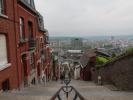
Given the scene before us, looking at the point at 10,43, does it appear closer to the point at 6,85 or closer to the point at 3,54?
the point at 3,54

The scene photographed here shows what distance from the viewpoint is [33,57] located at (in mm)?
27000

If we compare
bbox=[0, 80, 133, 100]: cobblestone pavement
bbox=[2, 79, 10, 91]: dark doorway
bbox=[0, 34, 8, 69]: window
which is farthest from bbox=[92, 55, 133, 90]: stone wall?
bbox=[0, 34, 8, 69]: window

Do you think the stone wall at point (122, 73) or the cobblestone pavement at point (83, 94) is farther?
the stone wall at point (122, 73)

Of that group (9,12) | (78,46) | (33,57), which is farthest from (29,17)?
(78,46)

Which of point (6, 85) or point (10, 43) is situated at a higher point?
point (10, 43)

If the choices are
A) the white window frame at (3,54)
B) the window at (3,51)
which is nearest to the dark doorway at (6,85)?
the white window frame at (3,54)

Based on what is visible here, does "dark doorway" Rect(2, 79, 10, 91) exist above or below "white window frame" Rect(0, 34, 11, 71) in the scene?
below

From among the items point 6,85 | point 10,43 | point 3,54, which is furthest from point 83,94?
point 10,43

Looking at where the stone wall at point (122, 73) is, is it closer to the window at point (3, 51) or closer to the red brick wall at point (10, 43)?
the red brick wall at point (10, 43)

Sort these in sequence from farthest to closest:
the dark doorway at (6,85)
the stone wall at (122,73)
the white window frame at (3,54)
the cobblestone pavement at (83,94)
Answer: the stone wall at (122,73)
the dark doorway at (6,85)
the white window frame at (3,54)
the cobblestone pavement at (83,94)

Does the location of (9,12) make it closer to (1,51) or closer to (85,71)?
(1,51)

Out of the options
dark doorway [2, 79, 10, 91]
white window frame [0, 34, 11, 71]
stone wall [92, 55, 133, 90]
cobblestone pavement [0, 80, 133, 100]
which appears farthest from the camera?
stone wall [92, 55, 133, 90]

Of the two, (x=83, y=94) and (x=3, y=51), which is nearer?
(x=83, y=94)

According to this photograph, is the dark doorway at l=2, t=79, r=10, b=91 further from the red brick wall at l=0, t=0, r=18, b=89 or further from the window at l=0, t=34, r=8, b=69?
the window at l=0, t=34, r=8, b=69
